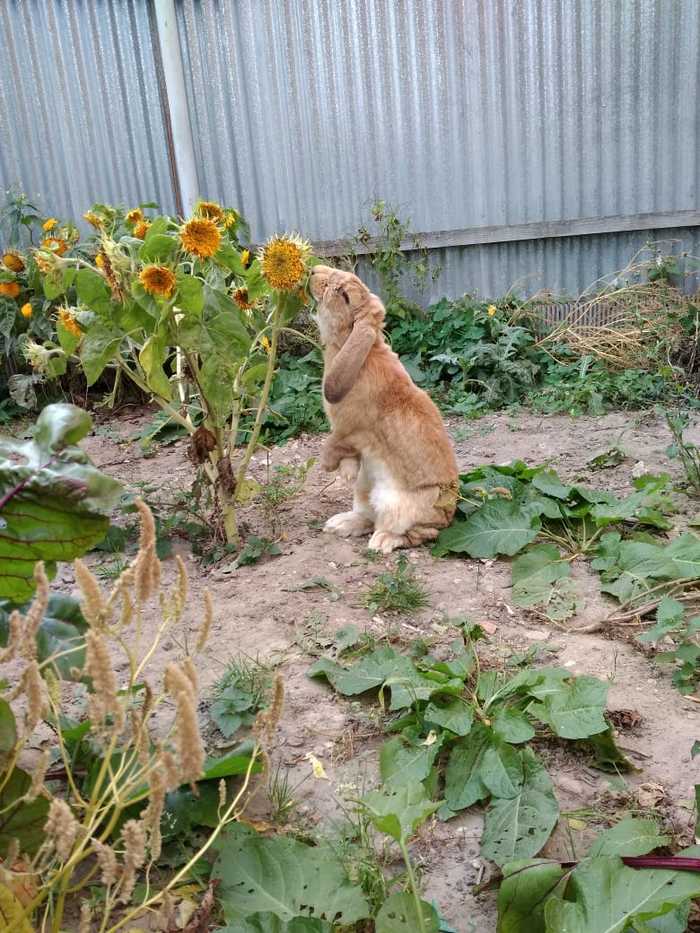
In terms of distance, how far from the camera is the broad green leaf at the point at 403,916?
164 centimetres

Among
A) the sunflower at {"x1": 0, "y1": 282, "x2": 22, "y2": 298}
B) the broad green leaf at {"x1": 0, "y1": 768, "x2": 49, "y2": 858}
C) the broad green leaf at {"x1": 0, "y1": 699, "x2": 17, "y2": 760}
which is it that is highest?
the sunflower at {"x1": 0, "y1": 282, "x2": 22, "y2": 298}

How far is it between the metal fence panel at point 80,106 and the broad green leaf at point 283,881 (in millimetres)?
6913

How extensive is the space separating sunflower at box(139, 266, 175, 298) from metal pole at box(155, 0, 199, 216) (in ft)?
14.7

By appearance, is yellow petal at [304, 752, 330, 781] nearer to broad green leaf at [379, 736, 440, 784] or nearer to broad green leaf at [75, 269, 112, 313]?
broad green leaf at [379, 736, 440, 784]

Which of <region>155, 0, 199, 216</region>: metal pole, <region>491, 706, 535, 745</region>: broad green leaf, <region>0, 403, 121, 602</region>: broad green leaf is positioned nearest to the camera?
<region>0, 403, 121, 602</region>: broad green leaf

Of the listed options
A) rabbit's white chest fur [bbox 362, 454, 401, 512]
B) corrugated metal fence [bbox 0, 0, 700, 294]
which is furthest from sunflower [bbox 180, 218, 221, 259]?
corrugated metal fence [bbox 0, 0, 700, 294]

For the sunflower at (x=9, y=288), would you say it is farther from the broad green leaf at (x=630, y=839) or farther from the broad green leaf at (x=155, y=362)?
the broad green leaf at (x=630, y=839)

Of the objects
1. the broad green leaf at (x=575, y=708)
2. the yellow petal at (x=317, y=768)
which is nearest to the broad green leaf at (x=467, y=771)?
the broad green leaf at (x=575, y=708)

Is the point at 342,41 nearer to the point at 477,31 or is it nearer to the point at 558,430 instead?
the point at 477,31

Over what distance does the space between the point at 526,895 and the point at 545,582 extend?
68.4 inches

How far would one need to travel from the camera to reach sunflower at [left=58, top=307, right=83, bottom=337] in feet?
10.9

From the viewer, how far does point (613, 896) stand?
5.51ft

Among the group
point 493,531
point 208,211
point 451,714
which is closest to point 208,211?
point 208,211

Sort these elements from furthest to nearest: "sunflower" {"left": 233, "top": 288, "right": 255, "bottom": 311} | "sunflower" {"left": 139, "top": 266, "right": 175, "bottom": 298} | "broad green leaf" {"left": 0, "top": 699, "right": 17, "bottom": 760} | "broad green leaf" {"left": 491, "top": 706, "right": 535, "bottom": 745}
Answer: "sunflower" {"left": 233, "top": 288, "right": 255, "bottom": 311}
"sunflower" {"left": 139, "top": 266, "right": 175, "bottom": 298}
"broad green leaf" {"left": 491, "top": 706, "right": 535, "bottom": 745}
"broad green leaf" {"left": 0, "top": 699, "right": 17, "bottom": 760}
